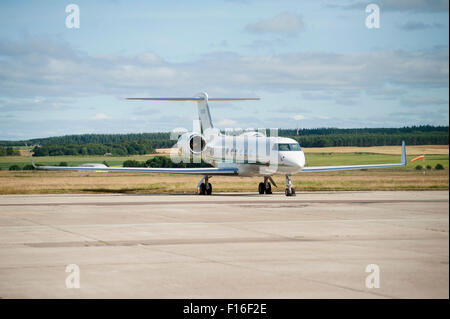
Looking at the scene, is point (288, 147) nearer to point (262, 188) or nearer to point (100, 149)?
point (262, 188)

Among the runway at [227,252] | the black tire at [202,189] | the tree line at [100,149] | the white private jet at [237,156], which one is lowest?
the runway at [227,252]

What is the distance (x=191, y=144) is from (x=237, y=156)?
4.95 m

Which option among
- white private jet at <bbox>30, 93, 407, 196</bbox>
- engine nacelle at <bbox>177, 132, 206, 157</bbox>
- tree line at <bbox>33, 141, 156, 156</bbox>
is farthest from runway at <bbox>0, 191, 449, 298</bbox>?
tree line at <bbox>33, 141, 156, 156</bbox>

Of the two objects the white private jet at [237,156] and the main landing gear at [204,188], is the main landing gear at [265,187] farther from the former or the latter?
the main landing gear at [204,188]

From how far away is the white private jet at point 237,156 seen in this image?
3594cm

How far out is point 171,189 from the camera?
1772 inches

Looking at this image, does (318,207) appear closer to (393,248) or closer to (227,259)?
(393,248)

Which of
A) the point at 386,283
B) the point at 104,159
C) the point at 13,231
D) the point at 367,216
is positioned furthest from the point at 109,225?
the point at 104,159

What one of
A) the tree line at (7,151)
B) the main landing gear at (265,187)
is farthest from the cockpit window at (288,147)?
the tree line at (7,151)

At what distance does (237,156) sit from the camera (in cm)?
4012

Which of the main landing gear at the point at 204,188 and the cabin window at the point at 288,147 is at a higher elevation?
the cabin window at the point at 288,147

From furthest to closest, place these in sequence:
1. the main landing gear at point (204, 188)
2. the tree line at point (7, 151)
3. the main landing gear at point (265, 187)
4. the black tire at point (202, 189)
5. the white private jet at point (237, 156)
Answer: the tree line at point (7, 151), the black tire at point (202, 189), the main landing gear at point (204, 188), the main landing gear at point (265, 187), the white private jet at point (237, 156)

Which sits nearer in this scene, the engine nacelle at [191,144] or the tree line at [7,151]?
the engine nacelle at [191,144]

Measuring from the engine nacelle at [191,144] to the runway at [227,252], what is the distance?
1743cm
